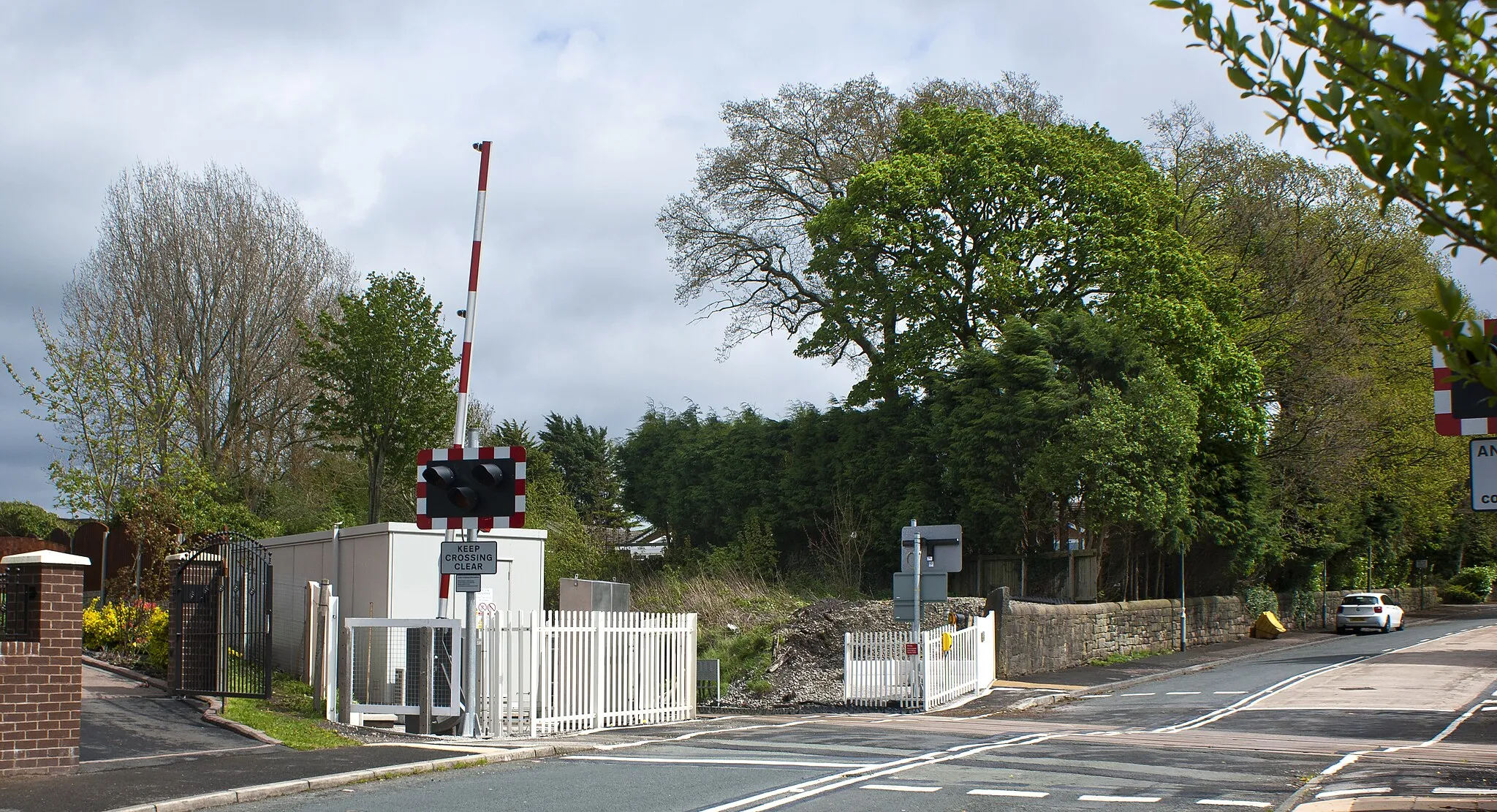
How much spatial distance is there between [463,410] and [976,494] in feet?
60.5

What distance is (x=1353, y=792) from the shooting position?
30.6ft

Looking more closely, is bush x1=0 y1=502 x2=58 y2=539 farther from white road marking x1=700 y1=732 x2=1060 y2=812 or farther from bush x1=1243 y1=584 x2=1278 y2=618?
bush x1=1243 y1=584 x2=1278 y2=618

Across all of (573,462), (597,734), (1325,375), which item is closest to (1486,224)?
(597,734)

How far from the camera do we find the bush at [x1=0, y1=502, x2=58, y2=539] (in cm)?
3934

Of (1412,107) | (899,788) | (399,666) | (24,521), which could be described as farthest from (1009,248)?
(24,521)

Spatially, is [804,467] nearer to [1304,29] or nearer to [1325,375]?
[1325,375]

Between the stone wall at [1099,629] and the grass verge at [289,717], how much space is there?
569 inches

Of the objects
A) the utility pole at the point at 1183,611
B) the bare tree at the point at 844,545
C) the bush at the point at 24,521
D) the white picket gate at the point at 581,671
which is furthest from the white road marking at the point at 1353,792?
the bush at the point at 24,521

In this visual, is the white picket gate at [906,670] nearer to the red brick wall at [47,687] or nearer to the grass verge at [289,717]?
the grass verge at [289,717]

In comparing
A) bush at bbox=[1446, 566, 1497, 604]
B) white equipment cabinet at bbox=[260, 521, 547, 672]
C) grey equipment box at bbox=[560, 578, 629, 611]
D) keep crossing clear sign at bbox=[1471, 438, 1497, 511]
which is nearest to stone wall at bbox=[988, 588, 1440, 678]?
grey equipment box at bbox=[560, 578, 629, 611]

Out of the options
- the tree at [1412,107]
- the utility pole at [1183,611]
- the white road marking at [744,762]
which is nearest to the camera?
the tree at [1412,107]

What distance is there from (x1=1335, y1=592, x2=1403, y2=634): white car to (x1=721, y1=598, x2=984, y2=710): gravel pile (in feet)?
72.7

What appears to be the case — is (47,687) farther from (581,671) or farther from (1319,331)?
(1319,331)

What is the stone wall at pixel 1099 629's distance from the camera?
84.3 feet
